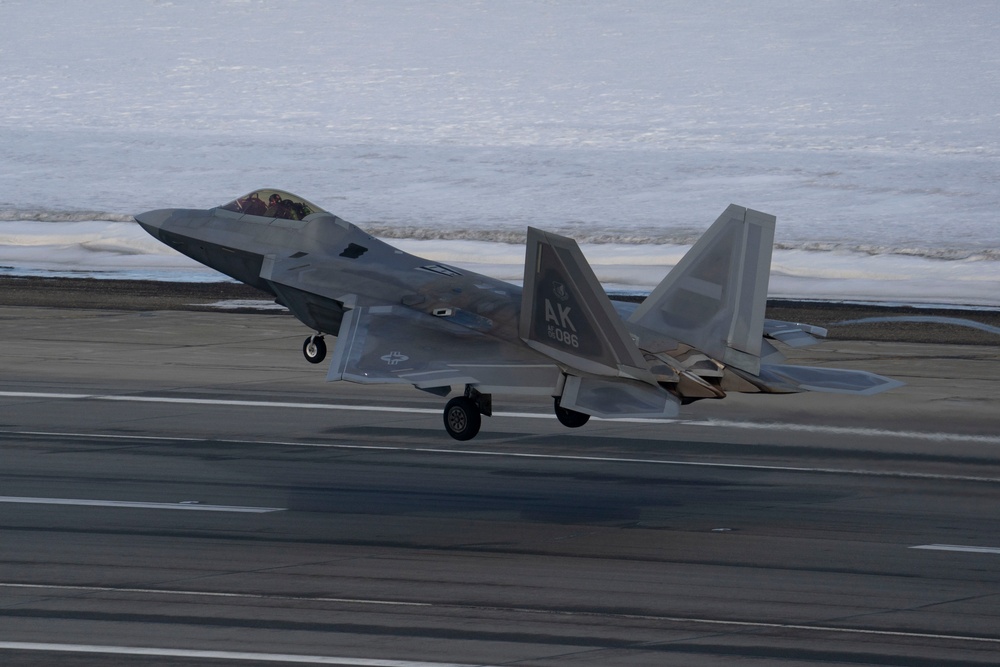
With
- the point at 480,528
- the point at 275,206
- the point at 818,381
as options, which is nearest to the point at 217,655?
the point at 480,528

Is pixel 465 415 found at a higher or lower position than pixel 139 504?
higher

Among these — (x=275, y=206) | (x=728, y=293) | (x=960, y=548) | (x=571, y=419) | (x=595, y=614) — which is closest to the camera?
(x=595, y=614)

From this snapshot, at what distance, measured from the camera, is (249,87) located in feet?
190

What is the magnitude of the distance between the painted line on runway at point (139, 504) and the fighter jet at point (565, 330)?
175 centimetres

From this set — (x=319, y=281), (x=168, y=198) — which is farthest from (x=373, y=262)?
(x=168, y=198)

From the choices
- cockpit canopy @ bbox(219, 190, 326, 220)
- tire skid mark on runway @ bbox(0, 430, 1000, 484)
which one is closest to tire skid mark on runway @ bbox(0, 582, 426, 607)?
tire skid mark on runway @ bbox(0, 430, 1000, 484)

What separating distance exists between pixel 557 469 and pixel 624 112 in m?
39.7

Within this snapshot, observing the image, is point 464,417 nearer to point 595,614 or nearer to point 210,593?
point 210,593

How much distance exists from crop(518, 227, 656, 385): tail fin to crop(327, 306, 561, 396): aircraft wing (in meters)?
0.47

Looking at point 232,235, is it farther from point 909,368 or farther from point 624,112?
point 624,112

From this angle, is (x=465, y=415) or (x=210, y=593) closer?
(x=210, y=593)

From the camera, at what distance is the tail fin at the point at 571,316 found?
45.5 feet

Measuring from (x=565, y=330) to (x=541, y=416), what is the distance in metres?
4.53

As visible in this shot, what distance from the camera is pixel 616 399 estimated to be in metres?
14.1
